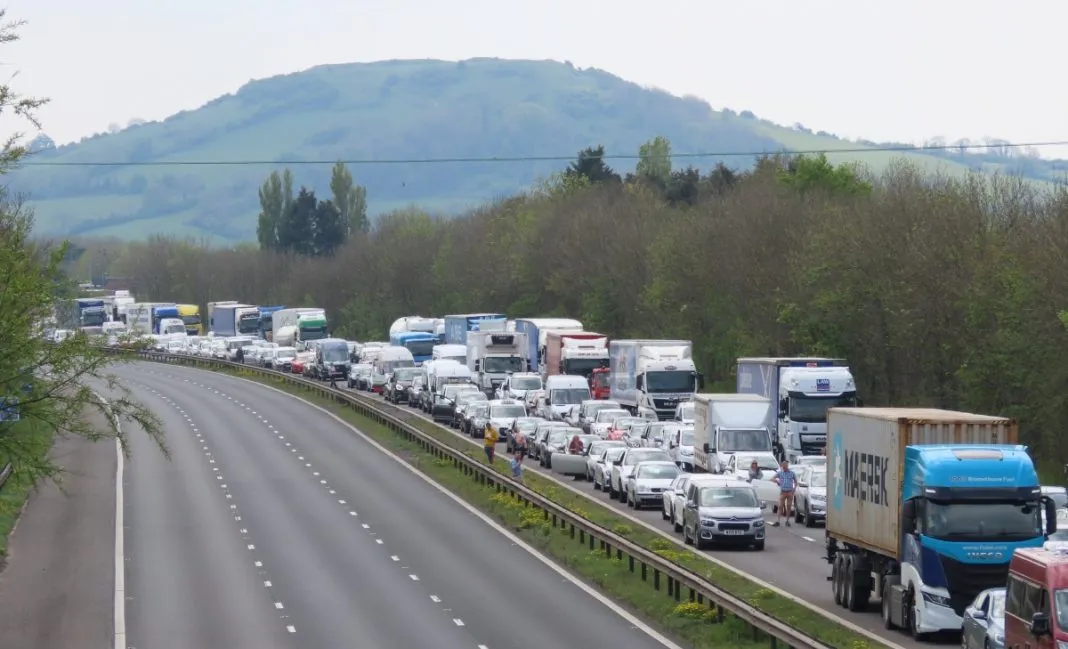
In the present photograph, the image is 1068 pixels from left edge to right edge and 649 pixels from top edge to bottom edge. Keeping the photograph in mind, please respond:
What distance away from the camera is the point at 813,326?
68.3 meters

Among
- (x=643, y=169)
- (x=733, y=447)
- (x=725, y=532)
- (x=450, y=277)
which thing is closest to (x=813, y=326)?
(x=733, y=447)

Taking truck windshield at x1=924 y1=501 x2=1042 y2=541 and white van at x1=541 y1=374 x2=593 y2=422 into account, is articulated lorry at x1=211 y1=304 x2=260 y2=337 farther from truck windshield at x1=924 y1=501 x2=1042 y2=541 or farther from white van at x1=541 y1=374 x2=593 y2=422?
truck windshield at x1=924 y1=501 x2=1042 y2=541

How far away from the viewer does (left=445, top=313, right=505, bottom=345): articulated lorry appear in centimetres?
8904

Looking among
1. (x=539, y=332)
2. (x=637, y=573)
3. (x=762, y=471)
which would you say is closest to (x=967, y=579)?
(x=637, y=573)

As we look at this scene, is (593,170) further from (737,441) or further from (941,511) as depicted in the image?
(941,511)

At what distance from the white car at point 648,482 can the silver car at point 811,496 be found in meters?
3.28

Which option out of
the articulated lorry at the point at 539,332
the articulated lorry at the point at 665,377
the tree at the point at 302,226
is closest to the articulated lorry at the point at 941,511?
the articulated lorry at the point at 665,377

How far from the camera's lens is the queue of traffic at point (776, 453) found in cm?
2422

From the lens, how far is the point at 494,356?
82688 mm

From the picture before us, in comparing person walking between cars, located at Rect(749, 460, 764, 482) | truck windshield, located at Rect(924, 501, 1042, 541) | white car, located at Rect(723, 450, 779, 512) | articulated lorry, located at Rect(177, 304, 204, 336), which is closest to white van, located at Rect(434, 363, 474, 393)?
white car, located at Rect(723, 450, 779, 512)

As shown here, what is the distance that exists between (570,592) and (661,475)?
1409cm

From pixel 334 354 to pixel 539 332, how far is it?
71.8 feet

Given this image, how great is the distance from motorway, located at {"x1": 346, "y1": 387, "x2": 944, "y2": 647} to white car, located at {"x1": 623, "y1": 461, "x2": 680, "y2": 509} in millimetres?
277

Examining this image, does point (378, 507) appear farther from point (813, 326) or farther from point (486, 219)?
point (486, 219)
